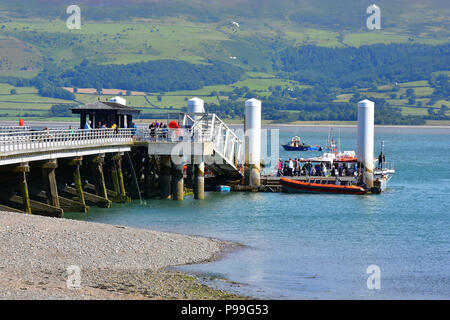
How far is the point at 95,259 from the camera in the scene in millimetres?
35812

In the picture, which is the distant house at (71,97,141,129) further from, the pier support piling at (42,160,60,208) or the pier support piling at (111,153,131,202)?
the pier support piling at (42,160,60,208)

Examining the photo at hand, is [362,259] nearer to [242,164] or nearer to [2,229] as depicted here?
[2,229]

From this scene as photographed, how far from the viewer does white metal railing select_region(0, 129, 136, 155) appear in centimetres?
4699

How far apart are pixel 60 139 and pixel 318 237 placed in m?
17.2

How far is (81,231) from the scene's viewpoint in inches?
1572

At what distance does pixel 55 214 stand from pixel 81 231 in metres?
9.05

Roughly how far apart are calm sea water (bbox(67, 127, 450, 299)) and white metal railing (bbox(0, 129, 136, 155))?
4484mm

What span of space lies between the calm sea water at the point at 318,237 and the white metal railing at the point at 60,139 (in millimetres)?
4484

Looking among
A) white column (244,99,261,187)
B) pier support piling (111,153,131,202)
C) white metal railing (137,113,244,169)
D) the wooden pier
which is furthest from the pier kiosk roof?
white column (244,99,261,187)

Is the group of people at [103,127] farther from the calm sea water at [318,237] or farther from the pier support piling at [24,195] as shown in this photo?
the pier support piling at [24,195]

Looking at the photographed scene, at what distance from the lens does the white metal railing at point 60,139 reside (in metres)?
47.0

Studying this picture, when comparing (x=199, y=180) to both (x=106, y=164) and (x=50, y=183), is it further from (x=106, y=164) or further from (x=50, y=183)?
(x=50, y=183)

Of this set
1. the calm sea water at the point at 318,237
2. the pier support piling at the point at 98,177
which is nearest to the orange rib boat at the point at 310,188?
the calm sea water at the point at 318,237
